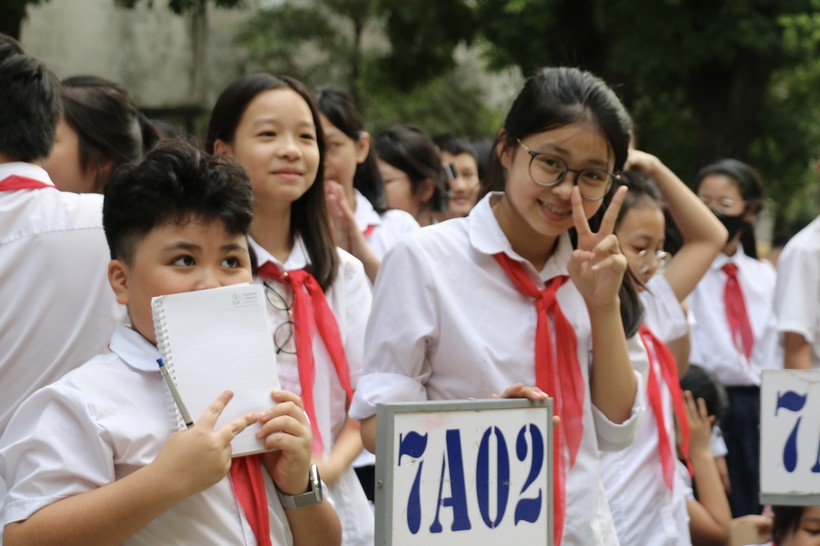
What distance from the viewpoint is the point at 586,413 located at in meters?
2.76

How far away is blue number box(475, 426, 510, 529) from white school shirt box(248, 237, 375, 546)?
2.51 feet

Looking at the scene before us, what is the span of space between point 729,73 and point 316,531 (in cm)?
1384

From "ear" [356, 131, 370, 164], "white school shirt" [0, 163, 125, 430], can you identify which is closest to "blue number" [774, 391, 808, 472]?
"white school shirt" [0, 163, 125, 430]

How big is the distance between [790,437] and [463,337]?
1.07 m

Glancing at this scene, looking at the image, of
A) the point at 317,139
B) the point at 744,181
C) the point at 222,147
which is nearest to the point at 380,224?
the point at 317,139

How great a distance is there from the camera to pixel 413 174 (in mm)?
5895

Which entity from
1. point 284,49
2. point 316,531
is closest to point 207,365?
point 316,531

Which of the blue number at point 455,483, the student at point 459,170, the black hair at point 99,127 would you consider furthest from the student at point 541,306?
the student at point 459,170

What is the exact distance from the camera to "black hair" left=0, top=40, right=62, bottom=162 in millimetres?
3070

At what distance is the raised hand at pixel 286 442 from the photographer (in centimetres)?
221

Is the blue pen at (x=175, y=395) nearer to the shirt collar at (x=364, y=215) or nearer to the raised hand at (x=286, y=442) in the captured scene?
the raised hand at (x=286, y=442)

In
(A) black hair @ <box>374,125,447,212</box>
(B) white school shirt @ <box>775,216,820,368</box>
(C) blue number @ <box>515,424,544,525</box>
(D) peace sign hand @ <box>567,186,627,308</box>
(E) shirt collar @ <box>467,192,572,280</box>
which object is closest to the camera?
(C) blue number @ <box>515,424,544,525</box>

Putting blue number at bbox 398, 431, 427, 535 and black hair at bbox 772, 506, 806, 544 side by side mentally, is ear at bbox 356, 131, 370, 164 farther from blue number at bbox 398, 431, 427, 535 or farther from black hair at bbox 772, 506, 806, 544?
blue number at bbox 398, 431, 427, 535

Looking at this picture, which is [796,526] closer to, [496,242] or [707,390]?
[707,390]
